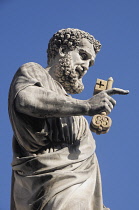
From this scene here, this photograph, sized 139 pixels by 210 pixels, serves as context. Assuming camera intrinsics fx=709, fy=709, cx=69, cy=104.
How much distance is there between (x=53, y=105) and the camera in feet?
30.7

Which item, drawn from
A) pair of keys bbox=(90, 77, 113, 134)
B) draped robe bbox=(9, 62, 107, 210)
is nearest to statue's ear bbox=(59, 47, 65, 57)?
draped robe bbox=(9, 62, 107, 210)

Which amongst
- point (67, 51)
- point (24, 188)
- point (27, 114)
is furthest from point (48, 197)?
point (67, 51)

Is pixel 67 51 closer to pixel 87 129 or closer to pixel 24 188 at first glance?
pixel 87 129

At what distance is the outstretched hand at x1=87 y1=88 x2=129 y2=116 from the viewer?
9.35 meters

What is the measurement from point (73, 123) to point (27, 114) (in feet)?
2.79

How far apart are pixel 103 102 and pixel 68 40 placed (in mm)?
1874

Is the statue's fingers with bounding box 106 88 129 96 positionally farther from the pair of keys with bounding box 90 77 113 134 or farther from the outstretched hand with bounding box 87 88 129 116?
the pair of keys with bounding box 90 77 113 134

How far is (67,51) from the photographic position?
10.9 m

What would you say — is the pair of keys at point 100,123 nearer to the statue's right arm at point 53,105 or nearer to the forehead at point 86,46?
the statue's right arm at point 53,105

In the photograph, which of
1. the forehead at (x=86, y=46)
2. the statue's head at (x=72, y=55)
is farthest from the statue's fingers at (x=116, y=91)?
the forehead at (x=86, y=46)

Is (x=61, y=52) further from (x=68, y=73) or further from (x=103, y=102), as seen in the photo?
(x=103, y=102)

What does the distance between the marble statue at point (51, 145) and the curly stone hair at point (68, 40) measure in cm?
73

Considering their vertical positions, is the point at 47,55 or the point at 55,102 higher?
the point at 47,55

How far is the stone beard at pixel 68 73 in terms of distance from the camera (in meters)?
10.7
